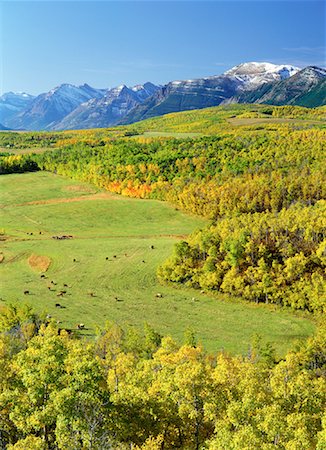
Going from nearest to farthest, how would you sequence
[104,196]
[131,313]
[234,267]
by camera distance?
[131,313] < [234,267] < [104,196]

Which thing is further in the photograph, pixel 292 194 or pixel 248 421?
pixel 292 194

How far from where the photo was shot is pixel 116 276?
116 metres

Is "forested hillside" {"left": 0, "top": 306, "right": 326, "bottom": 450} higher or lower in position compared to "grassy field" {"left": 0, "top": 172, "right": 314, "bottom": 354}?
higher

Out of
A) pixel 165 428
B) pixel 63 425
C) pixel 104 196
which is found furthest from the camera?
pixel 104 196

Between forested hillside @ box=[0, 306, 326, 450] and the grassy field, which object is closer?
forested hillside @ box=[0, 306, 326, 450]

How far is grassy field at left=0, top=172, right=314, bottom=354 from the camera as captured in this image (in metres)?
92.9

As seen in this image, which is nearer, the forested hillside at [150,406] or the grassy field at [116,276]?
the forested hillside at [150,406]

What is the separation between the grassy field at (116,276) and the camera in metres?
92.9

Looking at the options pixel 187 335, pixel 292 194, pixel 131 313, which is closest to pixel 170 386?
pixel 187 335

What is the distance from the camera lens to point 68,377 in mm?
41688

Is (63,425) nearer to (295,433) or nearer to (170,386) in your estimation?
(170,386)

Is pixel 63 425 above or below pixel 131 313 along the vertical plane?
above

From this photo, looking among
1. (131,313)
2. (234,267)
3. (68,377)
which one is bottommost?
(131,313)

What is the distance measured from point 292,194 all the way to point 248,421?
439 ft
